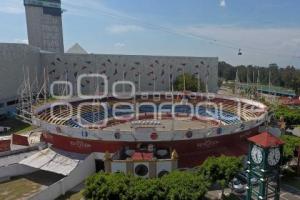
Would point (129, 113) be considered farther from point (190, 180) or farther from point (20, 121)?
point (190, 180)

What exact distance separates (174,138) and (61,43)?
12903 cm

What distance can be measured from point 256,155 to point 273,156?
105cm

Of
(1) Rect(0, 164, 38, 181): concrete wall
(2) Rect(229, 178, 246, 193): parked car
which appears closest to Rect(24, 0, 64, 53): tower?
(1) Rect(0, 164, 38, 181): concrete wall

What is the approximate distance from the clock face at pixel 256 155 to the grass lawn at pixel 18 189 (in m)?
20.2

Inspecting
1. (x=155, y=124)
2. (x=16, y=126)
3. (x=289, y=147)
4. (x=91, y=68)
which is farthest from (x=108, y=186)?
(x=91, y=68)

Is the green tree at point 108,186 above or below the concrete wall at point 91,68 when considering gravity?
below

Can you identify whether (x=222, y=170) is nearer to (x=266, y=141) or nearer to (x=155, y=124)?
(x=266, y=141)

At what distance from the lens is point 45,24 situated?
144000mm

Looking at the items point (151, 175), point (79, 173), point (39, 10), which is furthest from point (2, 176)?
point (39, 10)

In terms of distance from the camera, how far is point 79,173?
31906 millimetres

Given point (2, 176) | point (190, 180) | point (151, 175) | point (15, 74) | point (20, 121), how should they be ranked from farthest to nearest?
1. point (15, 74)
2. point (20, 121)
3. point (2, 176)
4. point (151, 175)
5. point (190, 180)

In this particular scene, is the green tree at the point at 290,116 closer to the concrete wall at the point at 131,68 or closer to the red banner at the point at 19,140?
the red banner at the point at 19,140

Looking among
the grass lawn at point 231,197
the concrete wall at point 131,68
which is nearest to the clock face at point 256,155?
the grass lawn at point 231,197

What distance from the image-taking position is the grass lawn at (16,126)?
54625 mm
